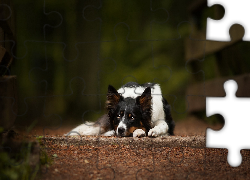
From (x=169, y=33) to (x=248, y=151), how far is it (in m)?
4.06

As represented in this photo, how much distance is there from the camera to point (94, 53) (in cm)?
781

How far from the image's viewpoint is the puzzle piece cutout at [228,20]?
3.27m

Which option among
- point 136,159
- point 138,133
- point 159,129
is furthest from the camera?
point 159,129

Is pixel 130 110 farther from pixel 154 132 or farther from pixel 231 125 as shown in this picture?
pixel 231 125

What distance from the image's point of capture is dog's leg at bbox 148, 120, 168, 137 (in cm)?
462

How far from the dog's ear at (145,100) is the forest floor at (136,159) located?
0.88 meters

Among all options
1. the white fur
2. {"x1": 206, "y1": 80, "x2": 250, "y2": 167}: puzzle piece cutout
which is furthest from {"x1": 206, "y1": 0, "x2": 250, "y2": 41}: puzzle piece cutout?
the white fur

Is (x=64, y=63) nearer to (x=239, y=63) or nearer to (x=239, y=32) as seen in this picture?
(x=239, y=63)

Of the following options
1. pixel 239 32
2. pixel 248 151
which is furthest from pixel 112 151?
pixel 239 32

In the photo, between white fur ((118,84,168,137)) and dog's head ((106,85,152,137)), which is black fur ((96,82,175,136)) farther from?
white fur ((118,84,168,137))

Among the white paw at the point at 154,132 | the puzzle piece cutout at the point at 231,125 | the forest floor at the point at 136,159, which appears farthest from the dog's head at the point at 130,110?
the puzzle piece cutout at the point at 231,125

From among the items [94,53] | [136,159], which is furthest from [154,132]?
[94,53]

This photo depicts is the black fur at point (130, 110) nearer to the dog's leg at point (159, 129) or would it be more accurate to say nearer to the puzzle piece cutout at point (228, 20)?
the dog's leg at point (159, 129)

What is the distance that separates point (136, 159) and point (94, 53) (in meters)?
4.72
